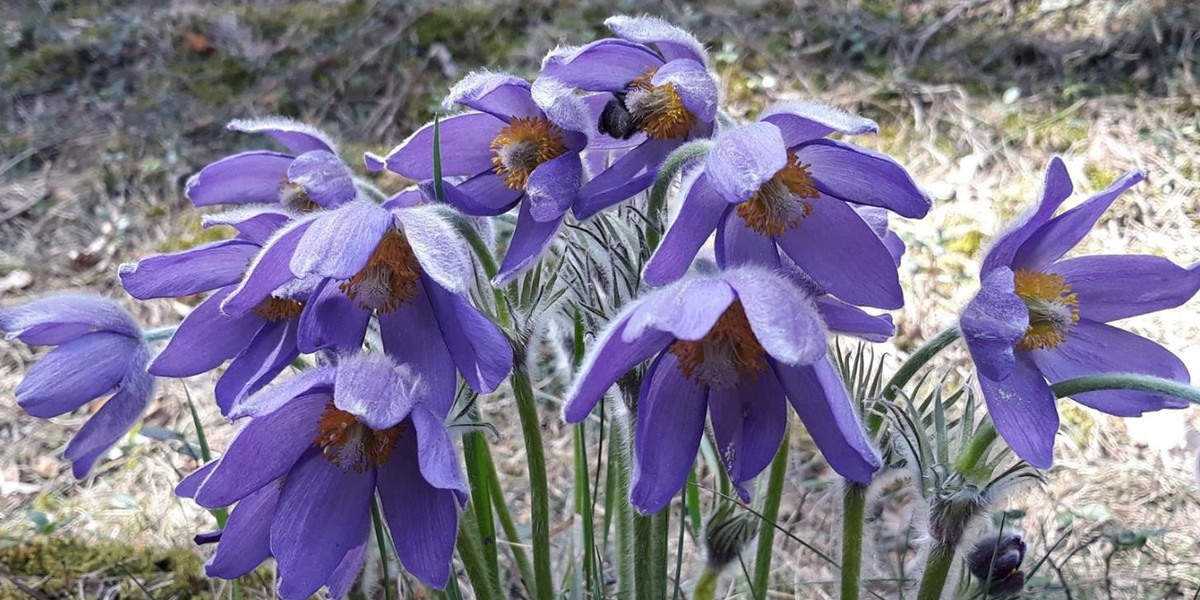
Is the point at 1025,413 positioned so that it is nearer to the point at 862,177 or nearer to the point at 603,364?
the point at 862,177

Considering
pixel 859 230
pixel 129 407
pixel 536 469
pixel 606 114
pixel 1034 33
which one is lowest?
pixel 1034 33

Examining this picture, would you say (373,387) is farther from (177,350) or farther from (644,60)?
(644,60)

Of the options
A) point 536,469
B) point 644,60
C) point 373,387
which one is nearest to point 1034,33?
point 644,60

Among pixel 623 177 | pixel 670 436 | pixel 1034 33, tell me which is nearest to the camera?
pixel 670 436

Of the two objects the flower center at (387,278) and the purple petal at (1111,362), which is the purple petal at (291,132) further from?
the purple petal at (1111,362)

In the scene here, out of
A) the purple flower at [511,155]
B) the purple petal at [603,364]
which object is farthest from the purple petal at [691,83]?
the purple petal at [603,364]

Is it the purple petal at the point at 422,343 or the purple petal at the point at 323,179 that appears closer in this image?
the purple petal at the point at 422,343
